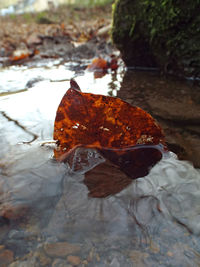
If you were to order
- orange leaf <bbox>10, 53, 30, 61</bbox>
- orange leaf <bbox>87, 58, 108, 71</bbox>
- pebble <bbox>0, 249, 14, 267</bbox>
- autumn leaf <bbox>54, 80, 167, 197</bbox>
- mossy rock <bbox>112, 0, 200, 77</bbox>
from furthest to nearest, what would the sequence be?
1. orange leaf <bbox>10, 53, 30, 61</bbox>
2. orange leaf <bbox>87, 58, 108, 71</bbox>
3. mossy rock <bbox>112, 0, 200, 77</bbox>
4. autumn leaf <bbox>54, 80, 167, 197</bbox>
5. pebble <bbox>0, 249, 14, 267</bbox>

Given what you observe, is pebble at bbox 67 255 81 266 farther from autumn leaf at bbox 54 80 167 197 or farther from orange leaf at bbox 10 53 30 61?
orange leaf at bbox 10 53 30 61

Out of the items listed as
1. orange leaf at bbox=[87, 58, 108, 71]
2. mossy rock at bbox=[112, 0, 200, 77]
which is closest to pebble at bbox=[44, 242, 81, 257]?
mossy rock at bbox=[112, 0, 200, 77]

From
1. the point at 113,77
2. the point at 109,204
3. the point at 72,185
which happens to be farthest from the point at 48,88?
the point at 109,204

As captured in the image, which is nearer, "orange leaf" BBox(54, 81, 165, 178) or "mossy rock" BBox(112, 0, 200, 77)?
"orange leaf" BBox(54, 81, 165, 178)

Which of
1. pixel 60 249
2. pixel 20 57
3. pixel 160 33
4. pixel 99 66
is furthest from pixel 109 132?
pixel 20 57

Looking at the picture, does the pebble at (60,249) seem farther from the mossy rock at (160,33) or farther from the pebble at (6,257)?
the mossy rock at (160,33)

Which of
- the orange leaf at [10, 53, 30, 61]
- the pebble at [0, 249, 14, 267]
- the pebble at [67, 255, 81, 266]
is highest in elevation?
the pebble at [67, 255, 81, 266]

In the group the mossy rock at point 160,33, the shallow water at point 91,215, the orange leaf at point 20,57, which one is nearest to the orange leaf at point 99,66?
the mossy rock at point 160,33

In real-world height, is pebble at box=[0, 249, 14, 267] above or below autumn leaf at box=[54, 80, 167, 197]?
below
